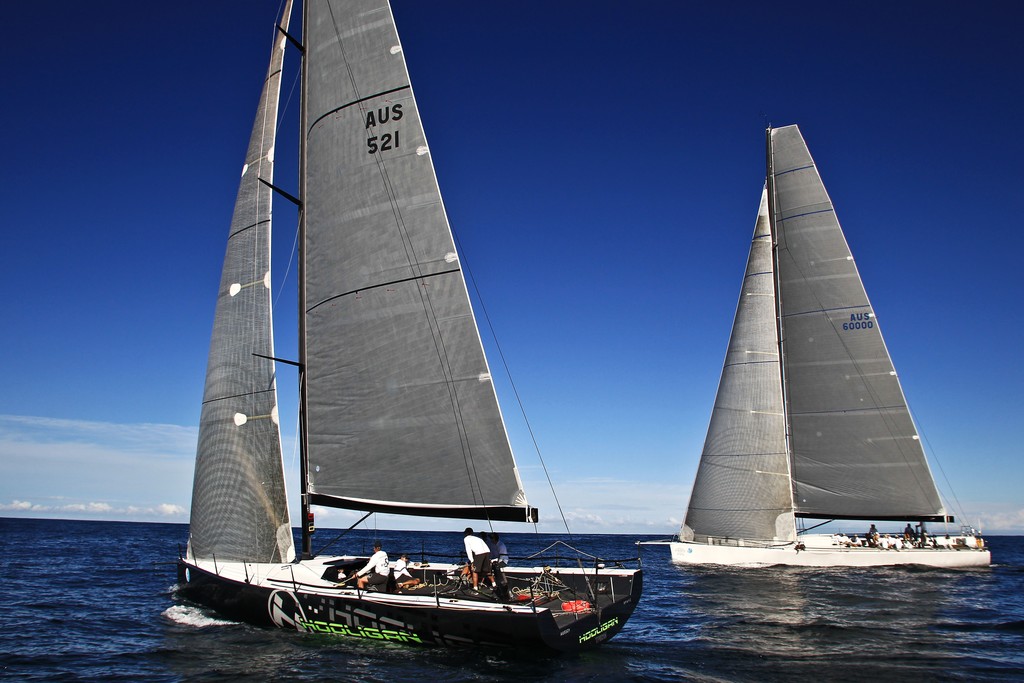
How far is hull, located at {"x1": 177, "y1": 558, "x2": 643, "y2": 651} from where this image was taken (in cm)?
1033

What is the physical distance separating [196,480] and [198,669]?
5.00 meters

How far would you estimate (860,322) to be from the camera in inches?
1144

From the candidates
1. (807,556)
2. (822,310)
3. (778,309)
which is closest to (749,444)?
(807,556)

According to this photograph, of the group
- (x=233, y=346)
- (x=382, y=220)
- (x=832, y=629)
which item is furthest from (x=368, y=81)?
(x=832, y=629)

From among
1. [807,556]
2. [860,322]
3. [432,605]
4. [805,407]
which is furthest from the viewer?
[805,407]

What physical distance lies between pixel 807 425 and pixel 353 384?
21926mm

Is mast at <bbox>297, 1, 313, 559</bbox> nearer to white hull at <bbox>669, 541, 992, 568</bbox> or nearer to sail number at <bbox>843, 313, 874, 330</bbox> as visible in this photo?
white hull at <bbox>669, 541, 992, 568</bbox>

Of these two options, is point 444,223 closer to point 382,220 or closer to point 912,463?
point 382,220

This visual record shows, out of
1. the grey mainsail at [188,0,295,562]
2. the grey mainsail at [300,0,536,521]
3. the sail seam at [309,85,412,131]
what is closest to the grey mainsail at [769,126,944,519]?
the grey mainsail at [300,0,536,521]

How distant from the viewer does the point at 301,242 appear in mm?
15133

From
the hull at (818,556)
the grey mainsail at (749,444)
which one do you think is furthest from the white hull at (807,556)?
the grey mainsail at (749,444)

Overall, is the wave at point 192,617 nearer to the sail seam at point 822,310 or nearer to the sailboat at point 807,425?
the sailboat at point 807,425

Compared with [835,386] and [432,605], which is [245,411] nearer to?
[432,605]

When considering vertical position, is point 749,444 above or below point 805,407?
below
